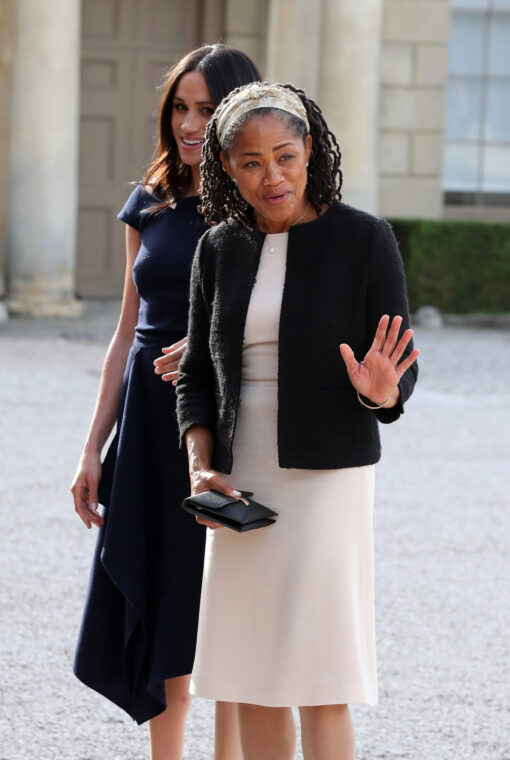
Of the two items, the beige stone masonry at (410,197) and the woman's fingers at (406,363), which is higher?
the woman's fingers at (406,363)

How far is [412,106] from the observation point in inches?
616

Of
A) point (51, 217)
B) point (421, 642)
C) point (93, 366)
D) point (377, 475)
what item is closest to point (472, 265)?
point (51, 217)

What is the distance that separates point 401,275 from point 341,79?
11.5 m

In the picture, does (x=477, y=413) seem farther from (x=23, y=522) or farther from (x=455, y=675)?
(x=455, y=675)

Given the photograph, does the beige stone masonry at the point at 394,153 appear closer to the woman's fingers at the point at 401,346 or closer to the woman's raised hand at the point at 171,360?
the woman's raised hand at the point at 171,360

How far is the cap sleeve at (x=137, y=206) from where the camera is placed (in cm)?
319

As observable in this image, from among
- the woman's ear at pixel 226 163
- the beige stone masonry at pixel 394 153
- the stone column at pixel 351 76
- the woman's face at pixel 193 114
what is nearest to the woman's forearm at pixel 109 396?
the woman's face at pixel 193 114

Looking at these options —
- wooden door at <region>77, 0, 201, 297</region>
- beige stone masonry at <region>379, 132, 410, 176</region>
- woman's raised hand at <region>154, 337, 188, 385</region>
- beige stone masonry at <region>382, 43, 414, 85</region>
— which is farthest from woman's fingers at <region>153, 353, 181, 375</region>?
beige stone masonry at <region>382, 43, 414, 85</region>

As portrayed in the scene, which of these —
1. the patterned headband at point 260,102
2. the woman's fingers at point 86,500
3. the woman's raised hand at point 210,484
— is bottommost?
the woman's fingers at point 86,500

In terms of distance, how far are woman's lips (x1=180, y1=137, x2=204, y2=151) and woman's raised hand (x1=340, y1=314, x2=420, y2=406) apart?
31.4 inches

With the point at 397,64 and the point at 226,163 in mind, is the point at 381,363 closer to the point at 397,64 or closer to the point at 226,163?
the point at 226,163

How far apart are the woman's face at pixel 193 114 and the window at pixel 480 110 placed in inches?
523

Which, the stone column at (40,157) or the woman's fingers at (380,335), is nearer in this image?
the woman's fingers at (380,335)

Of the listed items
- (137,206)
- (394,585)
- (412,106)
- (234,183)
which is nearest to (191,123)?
(137,206)
